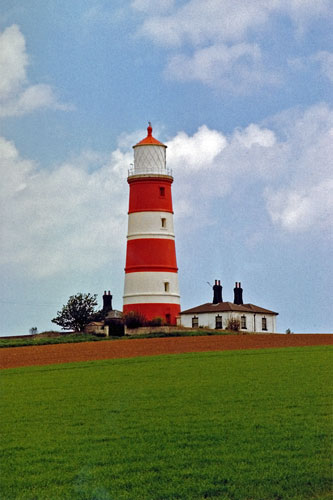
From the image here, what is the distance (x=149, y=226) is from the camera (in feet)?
181

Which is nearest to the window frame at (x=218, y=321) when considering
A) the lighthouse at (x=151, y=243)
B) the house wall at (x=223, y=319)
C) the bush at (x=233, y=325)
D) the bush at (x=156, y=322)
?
the house wall at (x=223, y=319)

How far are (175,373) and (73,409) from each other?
8.03 meters

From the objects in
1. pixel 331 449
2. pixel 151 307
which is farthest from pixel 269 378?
pixel 151 307

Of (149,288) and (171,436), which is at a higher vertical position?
(149,288)

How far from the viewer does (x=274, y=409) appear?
19578mm

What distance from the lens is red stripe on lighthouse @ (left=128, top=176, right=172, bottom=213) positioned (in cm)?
5572

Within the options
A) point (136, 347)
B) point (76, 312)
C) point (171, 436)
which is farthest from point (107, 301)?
point (171, 436)

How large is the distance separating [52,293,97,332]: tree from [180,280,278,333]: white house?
305 inches

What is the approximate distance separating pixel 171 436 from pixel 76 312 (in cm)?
4620

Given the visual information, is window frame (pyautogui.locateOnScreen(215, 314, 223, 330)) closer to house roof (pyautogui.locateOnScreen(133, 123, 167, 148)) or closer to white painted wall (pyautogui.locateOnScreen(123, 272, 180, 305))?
white painted wall (pyautogui.locateOnScreen(123, 272, 180, 305))

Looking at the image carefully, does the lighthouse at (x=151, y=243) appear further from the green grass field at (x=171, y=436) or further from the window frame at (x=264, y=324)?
the green grass field at (x=171, y=436)

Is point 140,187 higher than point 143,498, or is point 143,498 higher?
point 140,187

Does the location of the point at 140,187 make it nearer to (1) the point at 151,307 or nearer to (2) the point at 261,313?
(1) the point at 151,307

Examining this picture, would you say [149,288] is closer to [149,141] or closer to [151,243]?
[151,243]
